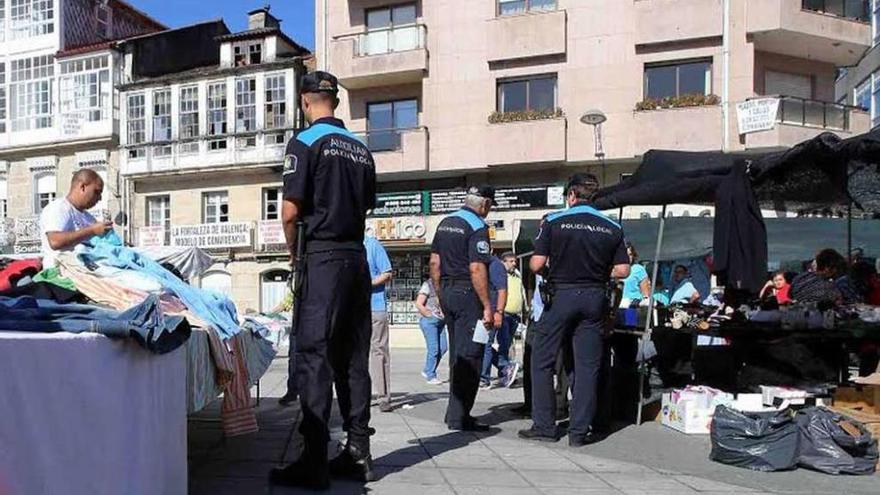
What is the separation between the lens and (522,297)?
11.2 m

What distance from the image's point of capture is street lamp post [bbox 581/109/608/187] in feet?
66.1

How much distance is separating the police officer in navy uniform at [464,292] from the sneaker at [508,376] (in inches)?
130

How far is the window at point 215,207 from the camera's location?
28375 mm

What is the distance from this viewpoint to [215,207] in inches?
1126

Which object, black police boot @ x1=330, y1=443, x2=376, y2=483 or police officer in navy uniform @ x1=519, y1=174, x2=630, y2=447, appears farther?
police officer in navy uniform @ x1=519, y1=174, x2=630, y2=447

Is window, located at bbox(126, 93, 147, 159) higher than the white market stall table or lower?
higher

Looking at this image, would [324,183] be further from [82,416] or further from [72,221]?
[72,221]

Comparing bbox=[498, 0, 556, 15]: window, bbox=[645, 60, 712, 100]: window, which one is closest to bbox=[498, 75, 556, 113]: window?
bbox=[498, 0, 556, 15]: window

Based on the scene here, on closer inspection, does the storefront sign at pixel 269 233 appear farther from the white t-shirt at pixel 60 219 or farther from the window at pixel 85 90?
the white t-shirt at pixel 60 219

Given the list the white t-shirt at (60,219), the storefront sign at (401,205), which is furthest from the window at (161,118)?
the white t-shirt at (60,219)

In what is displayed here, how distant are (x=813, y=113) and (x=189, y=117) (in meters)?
21.5

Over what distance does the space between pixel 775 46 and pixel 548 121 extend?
6.83 metres

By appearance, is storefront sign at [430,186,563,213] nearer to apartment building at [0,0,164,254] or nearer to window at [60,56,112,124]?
apartment building at [0,0,164,254]

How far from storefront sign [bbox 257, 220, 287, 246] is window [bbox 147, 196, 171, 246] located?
4.56m
